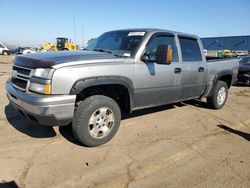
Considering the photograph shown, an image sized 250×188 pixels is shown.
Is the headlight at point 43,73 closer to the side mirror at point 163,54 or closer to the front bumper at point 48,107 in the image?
the front bumper at point 48,107

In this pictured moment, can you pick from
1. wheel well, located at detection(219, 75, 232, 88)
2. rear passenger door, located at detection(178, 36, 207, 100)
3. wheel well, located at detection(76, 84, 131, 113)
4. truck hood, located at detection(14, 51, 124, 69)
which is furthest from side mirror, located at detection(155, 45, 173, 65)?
wheel well, located at detection(219, 75, 232, 88)

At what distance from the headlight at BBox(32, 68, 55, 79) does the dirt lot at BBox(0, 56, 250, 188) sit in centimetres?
112

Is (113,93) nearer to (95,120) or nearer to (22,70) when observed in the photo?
(95,120)

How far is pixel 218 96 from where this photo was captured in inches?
285

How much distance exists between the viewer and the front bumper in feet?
12.2

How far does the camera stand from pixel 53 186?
10.4 ft

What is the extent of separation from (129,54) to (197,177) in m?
2.27

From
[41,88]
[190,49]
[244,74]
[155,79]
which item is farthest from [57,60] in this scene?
[244,74]

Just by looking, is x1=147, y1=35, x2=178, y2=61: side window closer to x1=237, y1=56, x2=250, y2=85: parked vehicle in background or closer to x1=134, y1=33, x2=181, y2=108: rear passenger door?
x1=134, y1=33, x2=181, y2=108: rear passenger door

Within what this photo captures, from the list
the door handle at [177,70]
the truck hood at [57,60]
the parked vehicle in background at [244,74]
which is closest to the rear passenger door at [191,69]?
the door handle at [177,70]

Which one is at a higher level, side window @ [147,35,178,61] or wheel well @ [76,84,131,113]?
side window @ [147,35,178,61]

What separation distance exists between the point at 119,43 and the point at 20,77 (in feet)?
6.20

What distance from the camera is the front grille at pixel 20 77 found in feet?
13.3

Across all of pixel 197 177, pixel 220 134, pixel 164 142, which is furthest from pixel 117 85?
pixel 220 134
